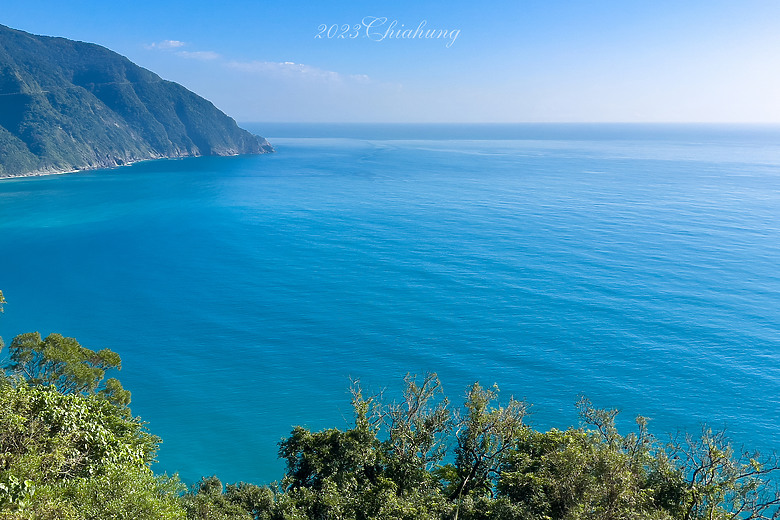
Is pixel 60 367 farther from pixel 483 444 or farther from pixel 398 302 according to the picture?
pixel 398 302

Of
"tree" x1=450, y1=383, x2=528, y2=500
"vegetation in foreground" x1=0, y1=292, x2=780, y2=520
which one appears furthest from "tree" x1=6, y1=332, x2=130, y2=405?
"tree" x1=450, y1=383, x2=528, y2=500

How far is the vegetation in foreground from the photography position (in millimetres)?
12680

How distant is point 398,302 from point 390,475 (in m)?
36.1

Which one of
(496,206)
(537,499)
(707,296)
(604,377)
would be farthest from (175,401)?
(496,206)

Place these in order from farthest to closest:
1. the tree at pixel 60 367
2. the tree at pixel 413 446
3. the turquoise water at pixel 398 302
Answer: the turquoise water at pixel 398 302 < the tree at pixel 60 367 < the tree at pixel 413 446

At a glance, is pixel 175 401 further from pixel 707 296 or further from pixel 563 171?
pixel 563 171

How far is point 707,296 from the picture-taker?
2191 inches

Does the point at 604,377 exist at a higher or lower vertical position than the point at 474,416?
higher

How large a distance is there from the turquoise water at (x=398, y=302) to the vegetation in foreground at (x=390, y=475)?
563 inches

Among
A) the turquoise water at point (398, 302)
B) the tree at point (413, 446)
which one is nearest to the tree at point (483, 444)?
the tree at point (413, 446)

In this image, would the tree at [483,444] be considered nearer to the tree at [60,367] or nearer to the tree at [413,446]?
the tree at [413,446]

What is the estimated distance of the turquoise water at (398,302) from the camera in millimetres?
39000

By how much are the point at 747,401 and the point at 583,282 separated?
23.9 meters

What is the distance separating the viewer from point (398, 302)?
187ft
